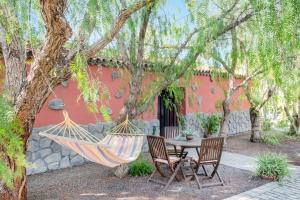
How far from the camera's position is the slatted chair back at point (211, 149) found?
5.49 m

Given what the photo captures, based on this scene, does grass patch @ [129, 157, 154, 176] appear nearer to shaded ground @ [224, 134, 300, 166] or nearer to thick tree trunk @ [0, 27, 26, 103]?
thick tree trunk @ [0, 27, 26, 103]

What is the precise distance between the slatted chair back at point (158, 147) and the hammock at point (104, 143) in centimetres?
37

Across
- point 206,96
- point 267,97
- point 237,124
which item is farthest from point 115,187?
point 237,124

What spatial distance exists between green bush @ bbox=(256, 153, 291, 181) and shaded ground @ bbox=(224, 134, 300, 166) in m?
2.22

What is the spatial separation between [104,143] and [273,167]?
3.42 m

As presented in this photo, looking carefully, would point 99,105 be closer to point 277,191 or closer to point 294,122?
point 277,191

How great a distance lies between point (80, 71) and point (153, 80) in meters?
3.55

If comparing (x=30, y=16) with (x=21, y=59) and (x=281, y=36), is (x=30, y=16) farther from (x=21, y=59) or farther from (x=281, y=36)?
(x=281, y=36)

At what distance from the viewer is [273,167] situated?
19.8 ft

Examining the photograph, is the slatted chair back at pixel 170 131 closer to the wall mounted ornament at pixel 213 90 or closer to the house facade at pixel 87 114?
the house facade at pixel 87 114

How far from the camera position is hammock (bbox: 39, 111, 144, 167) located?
3694mm

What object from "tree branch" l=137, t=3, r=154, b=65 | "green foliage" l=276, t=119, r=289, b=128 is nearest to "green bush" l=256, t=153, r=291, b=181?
"tree branch" l=137, t=3, r=154, b=65

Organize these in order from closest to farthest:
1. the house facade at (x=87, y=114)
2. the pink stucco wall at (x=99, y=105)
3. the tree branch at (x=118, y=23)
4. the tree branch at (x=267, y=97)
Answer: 1. the tree branch at (x=118, y=23)
2. the house facade at (x=87, y=114)
3. the pink stucco wall at (x=99, y=105)
4. the tree branch at (x=267, y=97)

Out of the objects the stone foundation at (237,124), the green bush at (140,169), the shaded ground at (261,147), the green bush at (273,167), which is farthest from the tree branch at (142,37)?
the stone foundation at (237,124)
